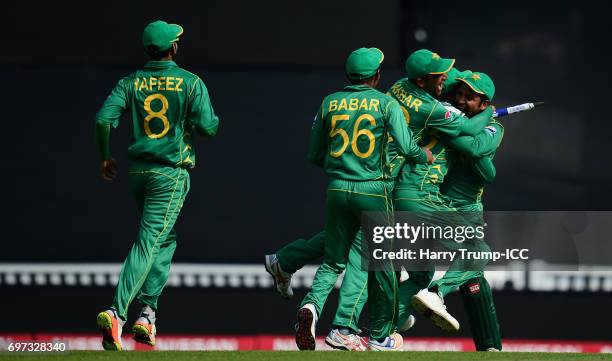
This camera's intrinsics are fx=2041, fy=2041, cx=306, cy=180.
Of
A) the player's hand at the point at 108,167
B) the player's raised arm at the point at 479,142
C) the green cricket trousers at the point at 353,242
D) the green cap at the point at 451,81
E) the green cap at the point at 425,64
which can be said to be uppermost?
the green cap at the point at 425,64

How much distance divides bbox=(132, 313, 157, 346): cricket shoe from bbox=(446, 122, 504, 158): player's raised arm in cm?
172

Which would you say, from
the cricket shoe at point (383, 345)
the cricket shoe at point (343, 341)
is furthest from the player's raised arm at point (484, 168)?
the cricket shoe at point (343, 341)

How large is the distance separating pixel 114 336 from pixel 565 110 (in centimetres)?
357

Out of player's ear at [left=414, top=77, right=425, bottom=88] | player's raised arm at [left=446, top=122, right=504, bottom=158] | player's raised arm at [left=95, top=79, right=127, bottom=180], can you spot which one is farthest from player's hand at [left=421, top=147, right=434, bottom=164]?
player's raised arm at [left=95, top=79, right=127, bottom=180]

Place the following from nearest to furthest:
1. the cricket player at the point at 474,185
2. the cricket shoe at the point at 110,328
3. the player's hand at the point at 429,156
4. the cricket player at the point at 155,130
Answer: the cricket shoe at the point at 110,328 → the player's hand at the point at 429,156 → the cricket player at the point at 155,130 → the cricket player at the point at 474,185

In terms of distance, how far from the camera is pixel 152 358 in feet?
30.5

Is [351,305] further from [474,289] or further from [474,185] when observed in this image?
[474,185]

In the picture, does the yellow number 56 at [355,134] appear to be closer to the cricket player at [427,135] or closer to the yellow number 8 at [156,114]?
the cricket player at [427,135]

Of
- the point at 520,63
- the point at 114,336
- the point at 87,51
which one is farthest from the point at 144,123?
the point at 520,63

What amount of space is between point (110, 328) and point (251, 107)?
2.77m

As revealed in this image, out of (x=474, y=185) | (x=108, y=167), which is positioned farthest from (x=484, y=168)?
(x=108, y=167)

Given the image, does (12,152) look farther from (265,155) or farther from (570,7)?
(570,7)

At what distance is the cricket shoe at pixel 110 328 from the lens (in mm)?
9711

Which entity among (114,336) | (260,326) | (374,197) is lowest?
(260,326)
